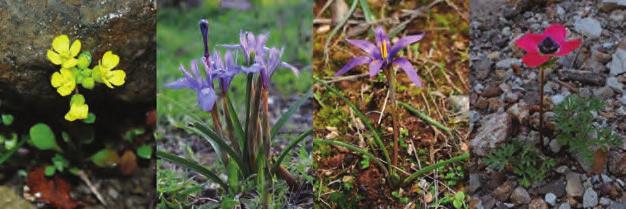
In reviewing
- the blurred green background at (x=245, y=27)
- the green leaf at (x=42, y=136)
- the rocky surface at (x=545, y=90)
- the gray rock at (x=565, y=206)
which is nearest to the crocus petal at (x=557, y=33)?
the rocky surface at (x=545, y=90)

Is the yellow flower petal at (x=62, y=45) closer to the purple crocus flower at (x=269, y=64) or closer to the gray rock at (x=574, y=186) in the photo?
the purple crocus flower at (x=269, y=64)

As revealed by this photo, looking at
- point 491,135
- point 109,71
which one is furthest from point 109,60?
point 491,135

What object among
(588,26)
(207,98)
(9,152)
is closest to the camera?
(207,98)

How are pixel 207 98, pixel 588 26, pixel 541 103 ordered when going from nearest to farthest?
pixel 207 98 → pixel 541 103 → pixel 588 26

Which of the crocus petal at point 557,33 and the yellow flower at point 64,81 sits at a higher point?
the crocus petal at point 557,33

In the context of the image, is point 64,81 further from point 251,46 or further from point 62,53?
point 251,46

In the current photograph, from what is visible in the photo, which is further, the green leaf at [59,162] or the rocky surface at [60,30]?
the green leaf at [59,162]
